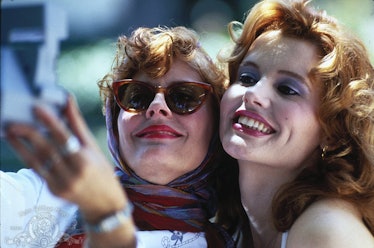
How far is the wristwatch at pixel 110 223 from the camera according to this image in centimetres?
68

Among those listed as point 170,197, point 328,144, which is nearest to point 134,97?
point 170,197

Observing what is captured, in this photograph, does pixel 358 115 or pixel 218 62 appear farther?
pixel 218 62

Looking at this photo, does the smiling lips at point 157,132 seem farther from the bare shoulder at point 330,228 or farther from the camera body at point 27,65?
the camera body at point 27,65

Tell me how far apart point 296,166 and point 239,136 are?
0.18m

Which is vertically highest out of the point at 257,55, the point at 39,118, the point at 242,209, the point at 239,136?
the point at 39,118

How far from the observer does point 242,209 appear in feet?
5.12

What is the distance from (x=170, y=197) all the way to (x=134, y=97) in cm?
24

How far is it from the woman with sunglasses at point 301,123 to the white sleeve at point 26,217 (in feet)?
1.56

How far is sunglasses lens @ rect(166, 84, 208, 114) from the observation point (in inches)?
51.2

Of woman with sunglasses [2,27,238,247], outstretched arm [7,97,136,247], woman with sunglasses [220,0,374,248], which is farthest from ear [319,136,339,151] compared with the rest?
outstretched arm [7,97,136,247]

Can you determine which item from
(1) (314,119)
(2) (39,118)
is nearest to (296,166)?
(1) (314,119)

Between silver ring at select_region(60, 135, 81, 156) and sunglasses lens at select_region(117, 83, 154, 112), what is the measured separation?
0.68 m

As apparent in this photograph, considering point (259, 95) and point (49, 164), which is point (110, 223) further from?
point (259, 95)

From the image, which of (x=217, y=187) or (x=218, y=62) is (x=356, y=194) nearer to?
(x=217, y=187)
